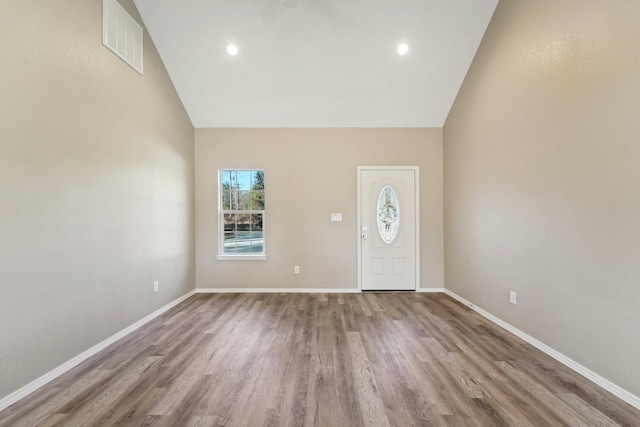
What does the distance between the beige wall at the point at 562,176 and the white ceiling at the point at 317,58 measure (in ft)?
1.90

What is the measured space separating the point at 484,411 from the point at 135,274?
3.46 m

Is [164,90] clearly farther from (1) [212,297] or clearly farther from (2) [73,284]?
(1) [212,297]

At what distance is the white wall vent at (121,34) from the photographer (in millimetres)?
2678

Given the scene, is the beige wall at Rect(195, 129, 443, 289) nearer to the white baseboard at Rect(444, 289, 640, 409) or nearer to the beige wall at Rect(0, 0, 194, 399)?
the beige wall at Rect(0, 0, 194, 399)

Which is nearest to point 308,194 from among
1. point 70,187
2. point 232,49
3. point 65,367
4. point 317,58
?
point 317,58

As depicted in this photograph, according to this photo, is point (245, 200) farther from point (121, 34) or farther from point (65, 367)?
point (65, 367)

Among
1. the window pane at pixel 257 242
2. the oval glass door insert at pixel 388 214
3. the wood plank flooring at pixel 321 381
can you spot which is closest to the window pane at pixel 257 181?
the window pane at pixel 257 242

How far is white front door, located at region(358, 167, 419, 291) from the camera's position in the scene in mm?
4566

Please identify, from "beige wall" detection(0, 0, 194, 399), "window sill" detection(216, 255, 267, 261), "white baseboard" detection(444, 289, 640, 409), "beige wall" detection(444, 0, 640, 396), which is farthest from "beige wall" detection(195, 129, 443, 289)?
"white baseboard" detection(444, 289, 640, 409)

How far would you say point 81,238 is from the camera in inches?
94.8

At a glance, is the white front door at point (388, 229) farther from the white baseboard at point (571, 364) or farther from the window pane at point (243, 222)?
the window pane at point (243, 222)

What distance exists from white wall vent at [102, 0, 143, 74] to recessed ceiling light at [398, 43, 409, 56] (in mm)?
3147

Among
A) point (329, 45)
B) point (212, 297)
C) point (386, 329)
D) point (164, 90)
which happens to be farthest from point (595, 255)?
point (164, 90)

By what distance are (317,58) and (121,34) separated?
7.27 ft
